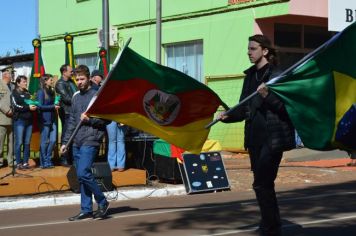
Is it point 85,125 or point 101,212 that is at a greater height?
point 85,125

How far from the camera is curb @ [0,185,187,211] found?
12.2 metres

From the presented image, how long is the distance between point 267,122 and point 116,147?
6.90m

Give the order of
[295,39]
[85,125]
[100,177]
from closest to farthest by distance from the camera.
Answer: [85,125] < [100,177] < [295,39]

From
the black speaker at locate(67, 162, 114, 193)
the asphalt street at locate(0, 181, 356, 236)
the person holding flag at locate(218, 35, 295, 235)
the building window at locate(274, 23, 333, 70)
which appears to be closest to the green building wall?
the building window at locate(274, 23, 333, 70)

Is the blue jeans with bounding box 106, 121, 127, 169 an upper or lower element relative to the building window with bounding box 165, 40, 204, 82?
lower

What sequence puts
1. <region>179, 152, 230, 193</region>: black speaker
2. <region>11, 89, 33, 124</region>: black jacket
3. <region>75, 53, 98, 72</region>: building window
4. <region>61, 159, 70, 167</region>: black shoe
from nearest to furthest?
1. <region>179, 152, 230, 193</region>: black speaker
2. <region>11, 89, 33, 124</region>: black jacket
3. <region>61, 159, 70, 167</region>: black shoe
4. <region>75, 53, 98, 72</region>: building window

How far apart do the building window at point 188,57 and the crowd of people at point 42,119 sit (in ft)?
34.0

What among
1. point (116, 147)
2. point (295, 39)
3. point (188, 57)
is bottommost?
point (116, 147)

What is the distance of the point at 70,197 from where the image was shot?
1272cm

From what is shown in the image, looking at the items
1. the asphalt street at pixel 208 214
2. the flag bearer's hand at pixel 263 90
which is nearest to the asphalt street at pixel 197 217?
the asphalt street at pixel 208 214

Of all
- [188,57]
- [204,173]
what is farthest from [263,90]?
[188,57]

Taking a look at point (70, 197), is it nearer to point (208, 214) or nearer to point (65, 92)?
point (65, 92)

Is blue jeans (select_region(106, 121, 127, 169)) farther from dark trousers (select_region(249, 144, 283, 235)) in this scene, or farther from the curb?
dark trousers (select_region(249, 144, 283, 235))

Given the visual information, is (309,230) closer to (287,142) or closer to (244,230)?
(244,230)
